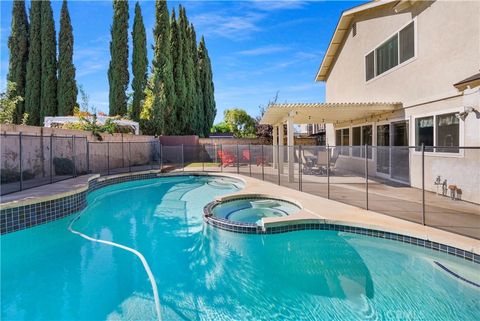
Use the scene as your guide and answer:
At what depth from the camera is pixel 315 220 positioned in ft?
19.2

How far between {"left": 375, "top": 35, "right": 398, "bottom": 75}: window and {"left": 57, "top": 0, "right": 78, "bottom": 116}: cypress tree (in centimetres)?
2076

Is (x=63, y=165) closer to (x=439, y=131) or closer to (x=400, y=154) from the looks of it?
(x=400, y=154)

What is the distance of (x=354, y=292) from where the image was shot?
12.8 feet

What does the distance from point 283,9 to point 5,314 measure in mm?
14195

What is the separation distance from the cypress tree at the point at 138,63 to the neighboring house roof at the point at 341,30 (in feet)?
42.8

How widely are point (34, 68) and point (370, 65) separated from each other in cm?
2323

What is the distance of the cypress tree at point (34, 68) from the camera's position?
21.7 metres

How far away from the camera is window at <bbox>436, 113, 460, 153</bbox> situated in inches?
277

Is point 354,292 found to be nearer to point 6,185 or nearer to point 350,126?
point 6,185

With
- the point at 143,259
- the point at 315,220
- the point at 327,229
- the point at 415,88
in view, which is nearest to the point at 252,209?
the point at 315,220

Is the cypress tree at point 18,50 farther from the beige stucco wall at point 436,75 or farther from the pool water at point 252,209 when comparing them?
the beige stucco wall at point 436,75

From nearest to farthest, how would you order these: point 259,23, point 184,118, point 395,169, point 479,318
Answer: point 479,318, point 395,169, point 259,23, point 184,118

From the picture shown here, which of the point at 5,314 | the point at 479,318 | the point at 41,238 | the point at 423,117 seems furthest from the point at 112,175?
the point at 479,318

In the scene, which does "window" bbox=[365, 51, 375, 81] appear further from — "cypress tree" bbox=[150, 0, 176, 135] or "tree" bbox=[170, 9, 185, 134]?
"tree" bbox=[170, 9, 185, 134]
